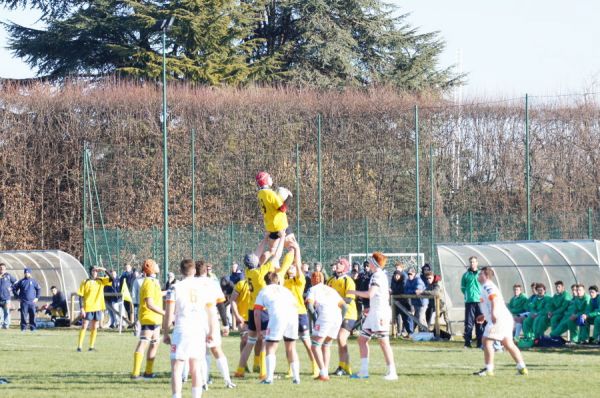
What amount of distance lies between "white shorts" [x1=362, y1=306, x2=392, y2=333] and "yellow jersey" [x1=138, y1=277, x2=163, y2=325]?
3.45 meters

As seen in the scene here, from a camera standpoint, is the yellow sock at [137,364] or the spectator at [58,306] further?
the spectator at [58,306]

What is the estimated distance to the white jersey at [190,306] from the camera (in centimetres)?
1397

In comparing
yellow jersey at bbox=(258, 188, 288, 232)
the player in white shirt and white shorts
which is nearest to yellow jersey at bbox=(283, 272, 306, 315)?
yellow jersey at bbox=(258, 188, 288, 232)

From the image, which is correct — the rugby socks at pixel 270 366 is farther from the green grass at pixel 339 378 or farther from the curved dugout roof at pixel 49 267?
the curved dugout roof at pixel 49 267

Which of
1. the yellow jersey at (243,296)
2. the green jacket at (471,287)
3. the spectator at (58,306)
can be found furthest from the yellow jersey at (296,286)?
the spectator at (58,306)

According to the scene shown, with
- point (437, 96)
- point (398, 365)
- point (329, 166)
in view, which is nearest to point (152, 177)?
point (329, 166)

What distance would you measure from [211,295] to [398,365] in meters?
7.02

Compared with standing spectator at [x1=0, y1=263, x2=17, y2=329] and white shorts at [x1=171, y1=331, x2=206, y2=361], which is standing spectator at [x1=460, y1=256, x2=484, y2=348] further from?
standing spectator at [x1=0, y1=263, x2=17, y2=329]

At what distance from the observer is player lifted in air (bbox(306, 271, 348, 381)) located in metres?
18.2

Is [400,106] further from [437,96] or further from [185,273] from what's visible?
[185,273]

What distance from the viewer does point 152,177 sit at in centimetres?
4697

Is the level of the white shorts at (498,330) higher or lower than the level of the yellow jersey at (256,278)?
lower

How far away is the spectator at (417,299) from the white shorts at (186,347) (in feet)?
55.1

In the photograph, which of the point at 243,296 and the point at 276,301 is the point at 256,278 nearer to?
the point at 243,296
